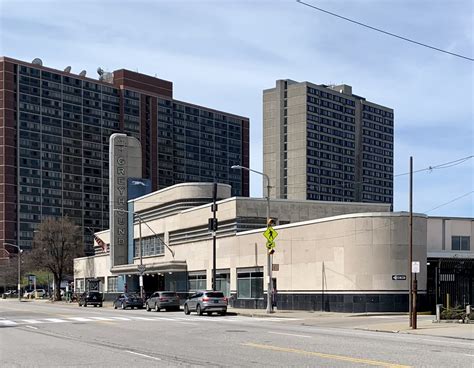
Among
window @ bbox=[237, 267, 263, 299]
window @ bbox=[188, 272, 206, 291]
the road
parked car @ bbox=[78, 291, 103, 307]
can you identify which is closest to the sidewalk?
the road

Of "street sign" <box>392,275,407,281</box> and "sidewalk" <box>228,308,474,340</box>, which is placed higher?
"street sign" <box>392,275,407,281</box>

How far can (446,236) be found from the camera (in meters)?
47.7

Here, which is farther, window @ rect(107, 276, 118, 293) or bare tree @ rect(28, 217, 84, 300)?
bare tree @ rect(28, 217, 84, 300)

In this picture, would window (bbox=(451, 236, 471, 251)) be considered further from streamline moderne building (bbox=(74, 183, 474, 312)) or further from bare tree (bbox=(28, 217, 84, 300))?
bare tree (bbox=(28, 217, 84, 300))

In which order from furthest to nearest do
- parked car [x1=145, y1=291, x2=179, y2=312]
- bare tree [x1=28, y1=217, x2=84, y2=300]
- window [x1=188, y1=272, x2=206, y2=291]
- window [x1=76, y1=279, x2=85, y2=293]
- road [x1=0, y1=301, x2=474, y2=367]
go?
bare tree [x1=28, y1=217, x2=84, y2=300]
window [x1=76, y1=279, x2=85, y2=293]
window [x1=188, y1=272, x2=206, y2=291]
parked car [x1=145, y1=291, x2=179, y2=312]
road [x1=0, y1=301, x2=474, y2=367]

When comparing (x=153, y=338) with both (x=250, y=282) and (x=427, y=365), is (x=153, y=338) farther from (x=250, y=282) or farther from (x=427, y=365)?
(x=250, y=282)

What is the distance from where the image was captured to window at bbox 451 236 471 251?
47944mm

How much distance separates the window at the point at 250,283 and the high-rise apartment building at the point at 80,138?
113912 mm

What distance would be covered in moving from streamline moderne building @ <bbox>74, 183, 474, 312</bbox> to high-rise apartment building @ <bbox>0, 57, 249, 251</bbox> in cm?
9404

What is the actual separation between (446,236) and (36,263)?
64.3 metres

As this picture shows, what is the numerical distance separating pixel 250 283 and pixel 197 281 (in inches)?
370

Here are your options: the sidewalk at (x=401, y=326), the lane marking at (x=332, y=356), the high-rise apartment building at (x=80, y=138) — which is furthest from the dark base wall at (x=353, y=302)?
the high-rise apartment building at (x=80, y=138)

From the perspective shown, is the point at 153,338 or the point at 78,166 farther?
the point at 78,166

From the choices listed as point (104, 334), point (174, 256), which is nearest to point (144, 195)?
point (174, 256)
